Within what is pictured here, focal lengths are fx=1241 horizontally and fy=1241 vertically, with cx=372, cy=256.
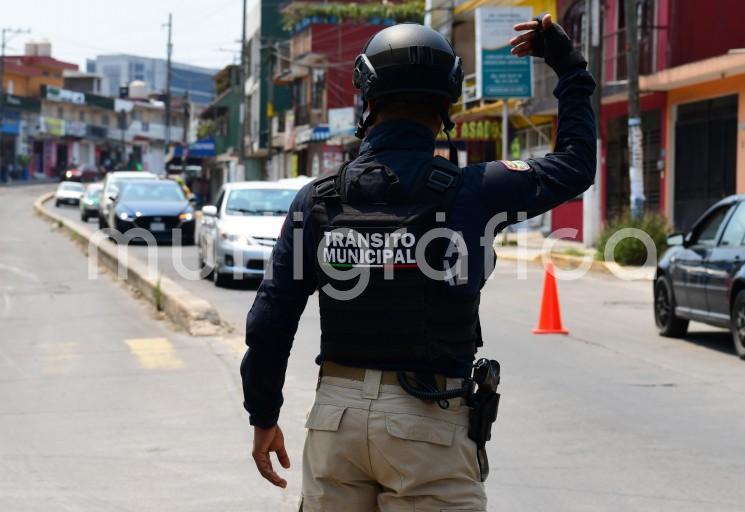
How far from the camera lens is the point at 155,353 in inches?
449

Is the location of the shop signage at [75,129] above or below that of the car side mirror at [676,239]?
above

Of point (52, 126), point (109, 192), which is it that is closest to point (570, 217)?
point (109, 192)

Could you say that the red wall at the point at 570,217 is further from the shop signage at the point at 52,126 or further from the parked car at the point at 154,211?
the shop signage at the point at 52,126

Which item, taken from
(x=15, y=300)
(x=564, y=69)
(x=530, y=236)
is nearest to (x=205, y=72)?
(x=530, y=236)

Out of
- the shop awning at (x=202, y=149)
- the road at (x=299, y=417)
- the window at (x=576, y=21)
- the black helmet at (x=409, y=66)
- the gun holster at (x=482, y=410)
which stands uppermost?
the window at (x=576, y=21)

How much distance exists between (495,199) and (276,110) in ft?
216

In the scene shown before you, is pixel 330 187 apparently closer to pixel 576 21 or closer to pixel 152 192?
pixel 152 192

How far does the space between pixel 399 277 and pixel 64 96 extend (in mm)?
103770

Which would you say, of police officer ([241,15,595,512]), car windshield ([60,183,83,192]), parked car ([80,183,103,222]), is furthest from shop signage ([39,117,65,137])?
police officer ([241,15,595,512])

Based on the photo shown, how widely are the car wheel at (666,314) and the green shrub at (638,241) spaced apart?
9.73m

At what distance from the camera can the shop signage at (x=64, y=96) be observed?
100m

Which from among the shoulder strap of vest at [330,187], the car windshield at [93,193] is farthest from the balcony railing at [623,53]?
the shoulder strap of vest at [330,187]

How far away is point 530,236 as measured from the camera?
3356cm

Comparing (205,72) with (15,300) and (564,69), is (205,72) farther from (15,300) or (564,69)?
(564,69)
